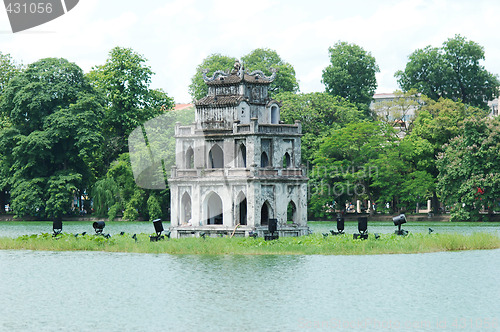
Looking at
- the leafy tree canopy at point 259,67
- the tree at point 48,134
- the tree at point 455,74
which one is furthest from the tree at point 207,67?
the tree at point 455,74

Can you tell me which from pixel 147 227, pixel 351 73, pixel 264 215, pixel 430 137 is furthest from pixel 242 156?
pixel 351 73

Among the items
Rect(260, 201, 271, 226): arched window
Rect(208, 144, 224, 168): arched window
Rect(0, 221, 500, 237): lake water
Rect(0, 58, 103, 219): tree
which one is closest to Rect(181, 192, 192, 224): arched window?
Rect(208, 144, 224, 168): arched window

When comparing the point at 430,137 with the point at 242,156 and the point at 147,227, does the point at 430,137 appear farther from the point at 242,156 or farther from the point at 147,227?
the point at 242,156

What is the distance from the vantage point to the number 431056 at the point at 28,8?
56.9 meters

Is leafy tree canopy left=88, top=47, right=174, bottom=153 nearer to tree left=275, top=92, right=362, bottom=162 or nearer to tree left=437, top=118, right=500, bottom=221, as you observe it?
tree left=275, top=92, right=362, bottom=162

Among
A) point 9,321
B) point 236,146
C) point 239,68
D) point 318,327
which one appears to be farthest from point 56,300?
point 239,68

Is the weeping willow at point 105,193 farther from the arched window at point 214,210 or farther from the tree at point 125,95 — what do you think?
the arched window at point 214,210

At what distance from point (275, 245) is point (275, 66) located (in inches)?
2425

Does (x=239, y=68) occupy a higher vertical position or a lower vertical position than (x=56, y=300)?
higher

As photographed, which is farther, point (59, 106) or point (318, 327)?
point (59, 106)

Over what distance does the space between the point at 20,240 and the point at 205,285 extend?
2256 centimetres

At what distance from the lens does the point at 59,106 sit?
92438 millimetres

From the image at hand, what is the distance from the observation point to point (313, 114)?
100125 millimetres

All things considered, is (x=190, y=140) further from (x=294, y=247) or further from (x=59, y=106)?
(x=59, y=106)
